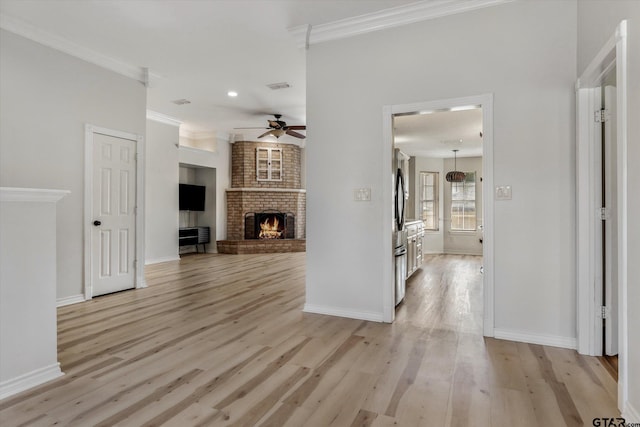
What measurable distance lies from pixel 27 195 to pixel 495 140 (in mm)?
3334

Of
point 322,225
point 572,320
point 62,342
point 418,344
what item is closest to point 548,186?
point 572,320

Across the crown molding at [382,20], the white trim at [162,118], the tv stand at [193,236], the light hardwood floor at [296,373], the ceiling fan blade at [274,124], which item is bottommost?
the light hardwood floor at [296,373]

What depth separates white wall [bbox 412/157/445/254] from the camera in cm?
970

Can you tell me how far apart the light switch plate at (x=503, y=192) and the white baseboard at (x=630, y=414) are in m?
1.58

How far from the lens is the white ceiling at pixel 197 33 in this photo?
3.35 metres

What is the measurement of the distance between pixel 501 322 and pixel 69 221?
14.8 ft

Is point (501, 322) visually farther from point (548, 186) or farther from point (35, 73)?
point (35, 73)

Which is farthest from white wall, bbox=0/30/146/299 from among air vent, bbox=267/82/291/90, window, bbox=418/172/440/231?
window, bbox=418/172/440/231

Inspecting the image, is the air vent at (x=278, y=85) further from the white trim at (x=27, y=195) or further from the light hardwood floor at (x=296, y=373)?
the white trim at (x=27, y=195)

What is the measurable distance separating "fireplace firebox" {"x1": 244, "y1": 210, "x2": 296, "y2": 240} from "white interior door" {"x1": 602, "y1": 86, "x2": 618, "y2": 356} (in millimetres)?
7498

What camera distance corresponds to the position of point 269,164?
954cm

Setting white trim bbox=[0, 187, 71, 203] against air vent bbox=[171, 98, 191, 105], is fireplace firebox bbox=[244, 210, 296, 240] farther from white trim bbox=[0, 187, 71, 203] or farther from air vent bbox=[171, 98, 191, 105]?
white trim bbox=[0, 187, 71, 203]

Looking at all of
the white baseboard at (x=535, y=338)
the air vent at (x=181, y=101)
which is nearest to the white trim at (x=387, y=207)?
the white baseboard at (x=535, y=338)

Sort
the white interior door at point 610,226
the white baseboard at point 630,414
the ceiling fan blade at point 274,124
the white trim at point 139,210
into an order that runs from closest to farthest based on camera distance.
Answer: the white baseboard at point 630,414 → the white interior door at point 610,226 → the white trim at point 139,210 → the ceiling fan blade at point 274,124
